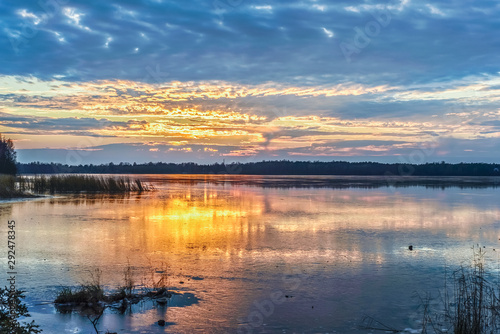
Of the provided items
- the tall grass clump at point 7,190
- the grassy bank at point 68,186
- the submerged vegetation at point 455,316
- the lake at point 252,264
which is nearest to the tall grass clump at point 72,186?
the grassy bank at point 68,186

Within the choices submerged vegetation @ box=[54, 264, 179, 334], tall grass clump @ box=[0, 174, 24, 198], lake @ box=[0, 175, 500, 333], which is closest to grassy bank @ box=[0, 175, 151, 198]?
tall grass clump @ box=[0, 174, 24, 198]

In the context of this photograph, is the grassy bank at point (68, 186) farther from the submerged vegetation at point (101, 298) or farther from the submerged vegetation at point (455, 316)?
A: the submerged vegetation at point (455, 316)

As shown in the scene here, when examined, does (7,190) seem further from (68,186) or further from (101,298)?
(101,298)

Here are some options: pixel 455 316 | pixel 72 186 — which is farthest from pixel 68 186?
pixel 455 316

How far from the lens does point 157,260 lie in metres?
9.20

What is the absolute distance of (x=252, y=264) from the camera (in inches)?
351

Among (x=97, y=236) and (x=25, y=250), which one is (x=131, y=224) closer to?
(x=97, y=236)

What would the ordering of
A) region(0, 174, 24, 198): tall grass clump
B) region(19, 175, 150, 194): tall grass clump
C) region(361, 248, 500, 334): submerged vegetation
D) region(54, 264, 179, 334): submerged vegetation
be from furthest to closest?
region(19, 175, 150, 194): tall grass clump → region(0, 174, 24, 198): tall grass clump → region(54, 264, 179, 334): submerged vegetation → region(361, 248, 500, 334): submerged vegetation

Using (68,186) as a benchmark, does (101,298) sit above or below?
below

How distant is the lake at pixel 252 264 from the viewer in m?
5.95

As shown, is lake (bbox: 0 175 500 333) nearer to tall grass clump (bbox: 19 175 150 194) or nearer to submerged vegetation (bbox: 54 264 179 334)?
submerged vegetation (bbox: 54 264 179 334)

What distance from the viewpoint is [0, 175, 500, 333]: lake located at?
595 centimetres

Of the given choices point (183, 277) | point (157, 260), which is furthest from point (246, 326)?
point (157, 260)

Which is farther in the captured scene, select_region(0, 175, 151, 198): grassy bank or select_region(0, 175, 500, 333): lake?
select_region(0, 175, 151, 198): grassy bank
